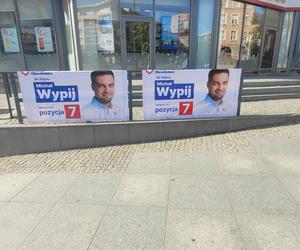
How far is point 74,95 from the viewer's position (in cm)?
499

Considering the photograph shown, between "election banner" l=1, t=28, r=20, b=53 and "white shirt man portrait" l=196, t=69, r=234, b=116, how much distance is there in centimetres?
790

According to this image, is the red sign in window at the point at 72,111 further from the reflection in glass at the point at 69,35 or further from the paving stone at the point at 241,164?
the reflection in glass at the point at 69,35

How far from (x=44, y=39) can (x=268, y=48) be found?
10.3 metres

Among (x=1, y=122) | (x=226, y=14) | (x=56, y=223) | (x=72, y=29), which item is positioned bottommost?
(x=56, y=223)

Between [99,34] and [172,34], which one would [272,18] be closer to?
[172,34]

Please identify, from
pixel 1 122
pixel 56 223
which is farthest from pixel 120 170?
→ pixel 1 122

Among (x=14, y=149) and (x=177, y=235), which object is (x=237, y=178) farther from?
(x=14, y=149)

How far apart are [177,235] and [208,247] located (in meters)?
0.34

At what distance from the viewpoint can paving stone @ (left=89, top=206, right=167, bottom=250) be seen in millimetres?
2510

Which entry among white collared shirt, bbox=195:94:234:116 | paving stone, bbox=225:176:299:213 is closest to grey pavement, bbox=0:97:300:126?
white collared shirt, bbox=195:94:234:116

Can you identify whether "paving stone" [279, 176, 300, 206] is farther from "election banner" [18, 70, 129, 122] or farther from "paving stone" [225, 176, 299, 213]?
"election banner" [18, 70, 129, 122]

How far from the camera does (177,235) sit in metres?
2.61

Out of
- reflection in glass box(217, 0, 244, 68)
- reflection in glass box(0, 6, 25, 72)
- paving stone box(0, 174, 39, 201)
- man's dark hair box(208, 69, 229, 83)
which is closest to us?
paving stone box(0, 174, 39, 201)

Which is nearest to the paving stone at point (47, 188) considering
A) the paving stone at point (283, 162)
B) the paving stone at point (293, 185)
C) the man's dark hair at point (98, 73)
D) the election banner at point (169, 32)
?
the man's dark hair at point (98, 73)
